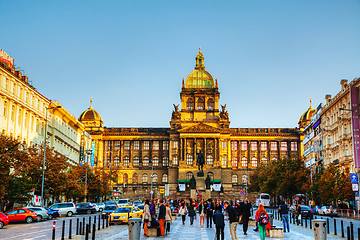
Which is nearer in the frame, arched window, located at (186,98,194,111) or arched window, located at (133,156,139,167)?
arched window, located at (133,156,139,167)

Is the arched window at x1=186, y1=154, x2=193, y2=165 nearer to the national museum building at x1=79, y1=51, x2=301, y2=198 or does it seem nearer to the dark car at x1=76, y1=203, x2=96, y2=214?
the national museum building at x1=79, y1=51, x2=301, y2=198

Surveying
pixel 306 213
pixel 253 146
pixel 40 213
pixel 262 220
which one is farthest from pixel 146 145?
pixel 262 220

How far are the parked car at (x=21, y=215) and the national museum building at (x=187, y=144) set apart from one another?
92.3m

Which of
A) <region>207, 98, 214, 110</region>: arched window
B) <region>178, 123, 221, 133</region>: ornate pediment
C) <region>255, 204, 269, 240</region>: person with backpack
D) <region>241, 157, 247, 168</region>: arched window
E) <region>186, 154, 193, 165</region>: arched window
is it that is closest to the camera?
<region>255, 204, 269, 240</region>: person with backpack

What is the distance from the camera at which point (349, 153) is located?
76750mm

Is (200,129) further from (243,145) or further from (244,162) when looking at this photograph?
(244,162)

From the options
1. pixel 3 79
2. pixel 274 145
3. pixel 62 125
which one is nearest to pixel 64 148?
pixel 62 125

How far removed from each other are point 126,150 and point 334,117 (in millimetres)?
74793

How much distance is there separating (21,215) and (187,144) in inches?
3711

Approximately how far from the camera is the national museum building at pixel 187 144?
139500 mm

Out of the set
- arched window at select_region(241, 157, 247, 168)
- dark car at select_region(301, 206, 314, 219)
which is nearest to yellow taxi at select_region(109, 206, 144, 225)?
dark car at select_region(301, 206, 314, 219)

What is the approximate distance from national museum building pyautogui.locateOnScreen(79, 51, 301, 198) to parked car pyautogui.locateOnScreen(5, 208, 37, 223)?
303ft

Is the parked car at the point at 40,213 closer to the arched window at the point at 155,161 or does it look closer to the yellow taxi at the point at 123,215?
the yellow taxi at the point at 123,215

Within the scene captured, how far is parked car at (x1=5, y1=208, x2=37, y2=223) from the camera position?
149 feet
